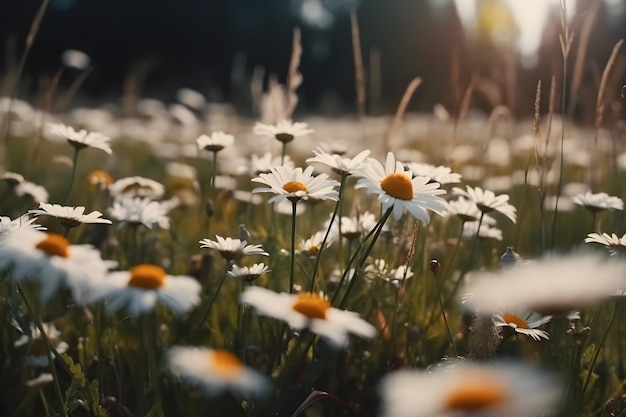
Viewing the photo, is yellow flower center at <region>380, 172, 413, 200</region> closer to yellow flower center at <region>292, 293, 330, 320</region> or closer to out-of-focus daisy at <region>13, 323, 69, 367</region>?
yellow flower center at <region>292, 293, 330, 320</region>

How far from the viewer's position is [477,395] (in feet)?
1.95

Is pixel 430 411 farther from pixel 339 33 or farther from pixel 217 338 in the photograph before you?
pixel 339 33

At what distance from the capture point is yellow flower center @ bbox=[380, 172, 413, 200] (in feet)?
4.13

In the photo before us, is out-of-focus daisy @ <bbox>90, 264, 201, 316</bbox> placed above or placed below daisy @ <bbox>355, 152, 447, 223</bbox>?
below

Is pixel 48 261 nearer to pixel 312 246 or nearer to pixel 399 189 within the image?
pixel 399 189

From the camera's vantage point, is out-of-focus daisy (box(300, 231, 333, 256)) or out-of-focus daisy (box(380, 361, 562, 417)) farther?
out-of-focus daisy (box(300, 231, 333, 256))

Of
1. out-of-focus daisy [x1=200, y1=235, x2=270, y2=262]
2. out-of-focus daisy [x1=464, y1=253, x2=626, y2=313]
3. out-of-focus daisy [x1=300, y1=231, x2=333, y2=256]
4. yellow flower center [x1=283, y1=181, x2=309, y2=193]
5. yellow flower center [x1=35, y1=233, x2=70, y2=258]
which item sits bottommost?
out-of-focus daisy [x1=300, y1=231, x2=333, y2=256]

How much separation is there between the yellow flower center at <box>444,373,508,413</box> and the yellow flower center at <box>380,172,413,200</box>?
656mm

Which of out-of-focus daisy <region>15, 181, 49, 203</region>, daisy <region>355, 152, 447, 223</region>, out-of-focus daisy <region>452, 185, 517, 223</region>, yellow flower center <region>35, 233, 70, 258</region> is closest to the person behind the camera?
yellow flower center <region>35, 233, 70, 258</region>

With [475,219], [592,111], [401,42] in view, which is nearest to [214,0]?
[401,42]

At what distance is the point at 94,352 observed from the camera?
155cm

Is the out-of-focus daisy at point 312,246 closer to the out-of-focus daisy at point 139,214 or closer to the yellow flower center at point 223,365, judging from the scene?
the out-of-focus daisy at point 139,214

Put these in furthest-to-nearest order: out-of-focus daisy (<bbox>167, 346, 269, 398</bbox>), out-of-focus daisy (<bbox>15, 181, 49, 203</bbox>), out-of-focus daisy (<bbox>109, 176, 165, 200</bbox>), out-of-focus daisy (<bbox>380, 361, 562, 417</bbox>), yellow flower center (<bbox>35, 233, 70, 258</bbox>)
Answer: out-of-focus daisy (<bbox>109, 176, 165, 200</bbox>), out-of-focus daisy (<bbox>15, 181, 49, 203</bbox>), yellow flower center (<bbox>35, 233, 70, 258</bbox>), out-of-focus daisy (<bbox>167, 346, 269, 398</bbox>), out-of-focus daisy (<bbox>380, 361, 562, 417</bbox>)

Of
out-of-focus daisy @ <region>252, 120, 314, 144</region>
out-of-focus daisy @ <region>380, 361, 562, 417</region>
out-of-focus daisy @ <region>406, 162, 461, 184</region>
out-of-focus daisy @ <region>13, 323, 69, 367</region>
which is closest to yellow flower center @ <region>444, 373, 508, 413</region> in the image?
out-of-focus daisy @ <region>380, 361, 562, 417</region>
